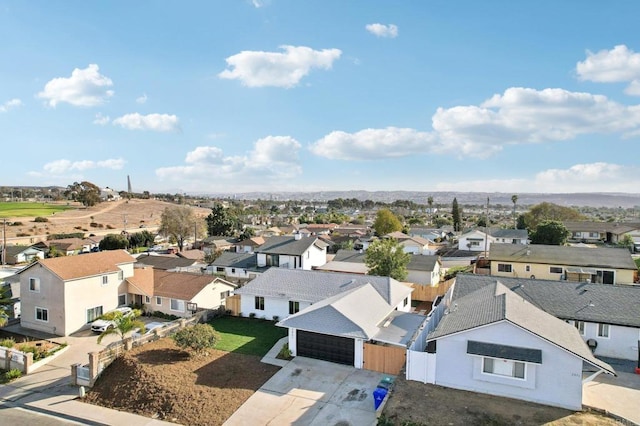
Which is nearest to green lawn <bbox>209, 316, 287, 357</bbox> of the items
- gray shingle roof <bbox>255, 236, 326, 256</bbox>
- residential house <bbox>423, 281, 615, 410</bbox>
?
residential house <bbox>423, 281, 615, 410</bbox>

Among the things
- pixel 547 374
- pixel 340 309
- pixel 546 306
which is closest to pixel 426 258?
pixel 546 306

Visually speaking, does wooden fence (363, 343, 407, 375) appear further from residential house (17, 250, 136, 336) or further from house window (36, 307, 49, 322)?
house window (36, 307, 49, 322)

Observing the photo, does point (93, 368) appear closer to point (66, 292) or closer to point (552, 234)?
point (66, 292)

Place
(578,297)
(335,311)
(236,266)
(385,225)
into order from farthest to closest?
(385,225) < (236,266) < (578,297) < (335,311)

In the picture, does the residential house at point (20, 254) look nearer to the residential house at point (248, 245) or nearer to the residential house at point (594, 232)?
the residential house at point (248, 245)

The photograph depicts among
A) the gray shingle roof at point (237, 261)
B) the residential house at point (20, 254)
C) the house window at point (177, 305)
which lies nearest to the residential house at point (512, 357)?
the house window at point (177, 305)

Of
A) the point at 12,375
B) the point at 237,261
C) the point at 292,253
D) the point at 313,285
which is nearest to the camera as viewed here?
the point at 12,375

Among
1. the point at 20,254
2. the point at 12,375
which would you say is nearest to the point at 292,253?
the point at 12,375
